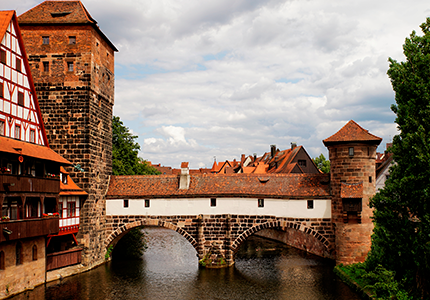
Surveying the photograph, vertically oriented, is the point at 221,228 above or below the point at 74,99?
below

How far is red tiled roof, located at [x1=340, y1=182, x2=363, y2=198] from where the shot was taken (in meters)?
29.0

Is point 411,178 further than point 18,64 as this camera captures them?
No

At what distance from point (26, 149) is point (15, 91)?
3.54 m

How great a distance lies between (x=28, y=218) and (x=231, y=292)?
41.2ft

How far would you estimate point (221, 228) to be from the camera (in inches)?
1221

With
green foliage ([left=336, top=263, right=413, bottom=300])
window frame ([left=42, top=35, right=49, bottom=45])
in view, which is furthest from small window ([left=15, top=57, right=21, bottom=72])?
green foliage ([left=336, top=263, right=413, bottom=300])

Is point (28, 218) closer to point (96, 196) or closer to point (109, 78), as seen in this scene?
point (96, 196)

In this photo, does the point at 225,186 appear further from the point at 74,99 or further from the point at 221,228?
the point at 74,99

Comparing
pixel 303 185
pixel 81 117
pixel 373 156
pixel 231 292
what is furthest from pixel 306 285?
pixel 81 117

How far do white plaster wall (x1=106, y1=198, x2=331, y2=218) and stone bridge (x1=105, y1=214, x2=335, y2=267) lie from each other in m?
0.31

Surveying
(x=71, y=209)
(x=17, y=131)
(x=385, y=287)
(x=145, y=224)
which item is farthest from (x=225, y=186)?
(x=17, y=131)

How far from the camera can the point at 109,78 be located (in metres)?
33.9

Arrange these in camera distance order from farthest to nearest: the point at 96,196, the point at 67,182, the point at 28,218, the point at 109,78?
1. the point at 109,78
2. the point at 96,196
3. the point at 67,182
4. the point at 28,218

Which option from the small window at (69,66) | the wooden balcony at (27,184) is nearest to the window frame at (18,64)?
the small window at (69,66)
